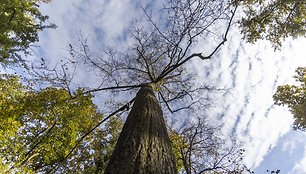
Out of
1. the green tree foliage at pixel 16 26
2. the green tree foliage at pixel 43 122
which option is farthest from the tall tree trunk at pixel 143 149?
the green tree foliage at pixel 16 26

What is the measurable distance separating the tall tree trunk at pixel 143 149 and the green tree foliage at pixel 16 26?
843cm

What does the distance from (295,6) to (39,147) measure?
9240 millimetres

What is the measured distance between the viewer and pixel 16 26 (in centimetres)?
1038

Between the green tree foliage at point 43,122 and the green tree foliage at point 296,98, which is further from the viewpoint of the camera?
the green tree foliage at point 296,98

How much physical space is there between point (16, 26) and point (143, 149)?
9896 mm

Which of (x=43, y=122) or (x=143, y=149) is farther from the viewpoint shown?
(x=43, y=122)

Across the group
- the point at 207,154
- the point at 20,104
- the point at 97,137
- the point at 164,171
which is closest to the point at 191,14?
the point at 207,154

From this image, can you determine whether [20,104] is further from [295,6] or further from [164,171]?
[295,6]

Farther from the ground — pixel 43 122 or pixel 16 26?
pixel 16 26

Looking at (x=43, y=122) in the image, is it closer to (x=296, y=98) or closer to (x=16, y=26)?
(x=16, y=26)

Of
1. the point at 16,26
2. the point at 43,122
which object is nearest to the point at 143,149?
the point at 43,122

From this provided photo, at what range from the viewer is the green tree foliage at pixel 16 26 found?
980 centimetres

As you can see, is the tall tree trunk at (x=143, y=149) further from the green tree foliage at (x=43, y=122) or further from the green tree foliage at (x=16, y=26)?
the green tree foliage at (x=16, y=26)

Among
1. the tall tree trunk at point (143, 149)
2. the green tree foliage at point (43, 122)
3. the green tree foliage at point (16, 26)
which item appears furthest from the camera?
the green tree foliage at point (16, 26)
